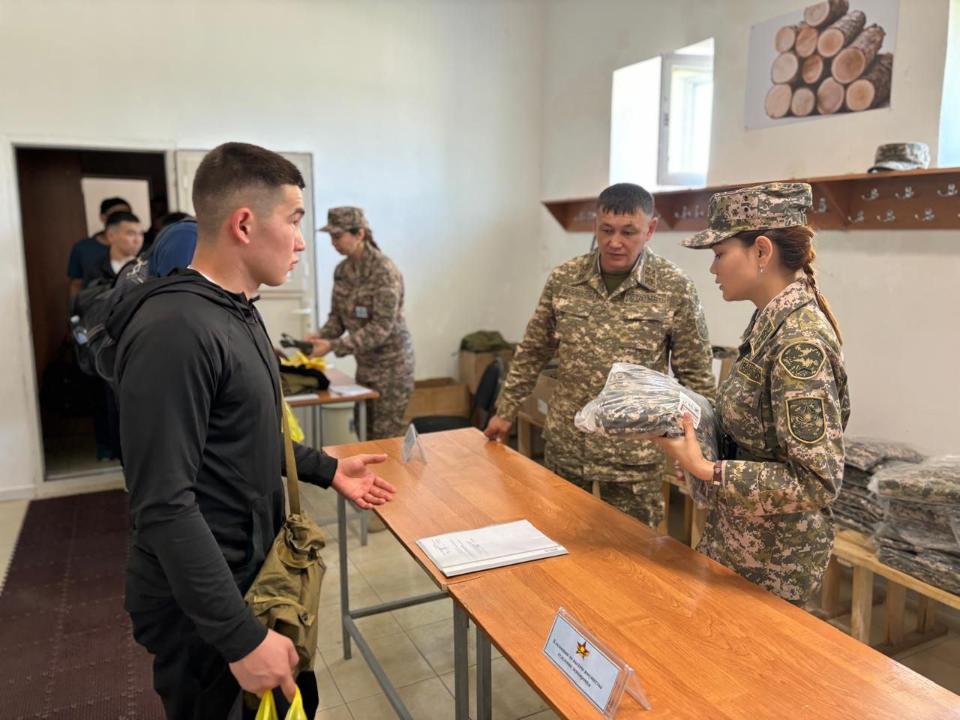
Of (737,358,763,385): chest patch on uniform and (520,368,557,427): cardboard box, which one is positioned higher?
(737,358,763,385): chest patch on uniform

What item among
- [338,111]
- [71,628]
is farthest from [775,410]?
[338,111]

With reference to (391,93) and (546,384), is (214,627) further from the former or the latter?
(391,93)

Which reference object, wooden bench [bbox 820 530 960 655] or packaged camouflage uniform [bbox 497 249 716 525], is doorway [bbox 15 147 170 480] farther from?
wooden bench [bbox 820 530 960 655]

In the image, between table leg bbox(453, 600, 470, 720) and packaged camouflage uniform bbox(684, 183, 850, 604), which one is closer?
packaged camouflage uniform bbox(684, 183, 850, 604)

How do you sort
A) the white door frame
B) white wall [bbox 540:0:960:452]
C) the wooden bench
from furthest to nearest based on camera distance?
1. the white door frame
2. white wall [bbox 540:0:960:452]
3. the wooden bench

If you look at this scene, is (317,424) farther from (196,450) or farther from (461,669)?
(196,450)

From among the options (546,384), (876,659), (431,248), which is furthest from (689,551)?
(431,248)

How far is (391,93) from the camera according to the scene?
5137mm

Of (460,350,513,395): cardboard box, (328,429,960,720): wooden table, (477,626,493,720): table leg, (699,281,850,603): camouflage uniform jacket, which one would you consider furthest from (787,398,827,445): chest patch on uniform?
(460,350,513,395): cardboard box

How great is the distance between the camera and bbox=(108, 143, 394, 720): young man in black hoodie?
43.0 inches

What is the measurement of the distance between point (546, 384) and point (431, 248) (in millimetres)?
1686

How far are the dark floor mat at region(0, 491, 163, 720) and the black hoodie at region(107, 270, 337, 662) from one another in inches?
58.9

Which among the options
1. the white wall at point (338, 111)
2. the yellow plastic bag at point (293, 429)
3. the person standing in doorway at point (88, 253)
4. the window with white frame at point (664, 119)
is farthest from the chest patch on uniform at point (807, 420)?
the person standing in doorway at point (88, 253)

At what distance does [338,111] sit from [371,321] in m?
1.91
